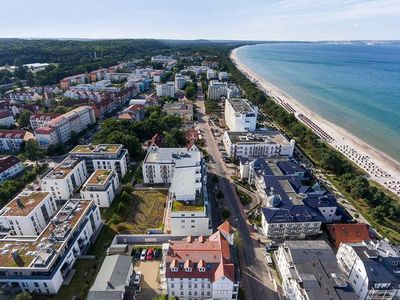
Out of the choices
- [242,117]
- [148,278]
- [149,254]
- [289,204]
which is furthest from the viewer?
[242,117]

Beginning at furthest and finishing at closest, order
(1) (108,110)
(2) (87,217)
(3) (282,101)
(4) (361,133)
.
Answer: (3) (282,101)
(1) (108,110)
(4) (361,133)
(2) (87,217)

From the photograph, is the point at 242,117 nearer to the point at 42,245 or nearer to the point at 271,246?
the point at 271,246

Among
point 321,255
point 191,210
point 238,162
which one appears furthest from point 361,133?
point 191,210

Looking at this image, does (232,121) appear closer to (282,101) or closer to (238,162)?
(238,162)

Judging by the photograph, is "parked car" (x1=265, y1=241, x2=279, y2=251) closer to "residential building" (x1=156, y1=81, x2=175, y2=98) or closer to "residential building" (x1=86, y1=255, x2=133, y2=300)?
"residential building" (x1=86, y1=255, x2=133, y2=300)

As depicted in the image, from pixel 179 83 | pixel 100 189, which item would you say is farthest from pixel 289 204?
pixel 179 83

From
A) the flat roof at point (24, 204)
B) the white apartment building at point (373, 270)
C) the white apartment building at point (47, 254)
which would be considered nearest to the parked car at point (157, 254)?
the white apartment building at point (47, 254)
